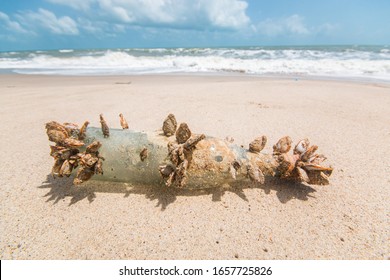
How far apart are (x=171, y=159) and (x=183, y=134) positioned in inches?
8.0

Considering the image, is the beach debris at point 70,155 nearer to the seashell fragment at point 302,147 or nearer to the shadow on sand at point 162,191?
the shadow on sand at point 162,191

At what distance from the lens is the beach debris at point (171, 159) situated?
5.60ft

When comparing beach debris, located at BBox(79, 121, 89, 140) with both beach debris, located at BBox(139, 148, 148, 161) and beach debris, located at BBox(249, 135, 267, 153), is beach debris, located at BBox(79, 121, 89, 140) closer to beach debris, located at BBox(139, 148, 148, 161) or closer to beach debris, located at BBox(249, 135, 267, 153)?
beach debris, located at BBox(139, 148, 148, 161)

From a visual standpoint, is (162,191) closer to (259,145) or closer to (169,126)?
(169,126)

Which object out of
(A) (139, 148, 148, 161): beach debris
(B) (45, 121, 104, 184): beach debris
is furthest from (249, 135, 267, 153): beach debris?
(B) (45, 121, 104, 184): beach debris

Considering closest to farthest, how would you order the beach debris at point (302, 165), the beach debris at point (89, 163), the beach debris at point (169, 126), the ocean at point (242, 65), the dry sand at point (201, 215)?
the dry sand at point (201, 215) → the beach debris at point (89, 163) → the beach debris at point (302, 165) → the beach debris at point (169, 126) → the ocean at point (242, 65)

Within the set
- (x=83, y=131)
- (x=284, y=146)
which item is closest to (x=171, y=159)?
(x=83, y=131)

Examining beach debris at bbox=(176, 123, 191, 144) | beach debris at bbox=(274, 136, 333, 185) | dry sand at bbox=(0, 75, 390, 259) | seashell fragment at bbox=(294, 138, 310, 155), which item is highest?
beach debris at bbox=(176, 123, 191, 144)

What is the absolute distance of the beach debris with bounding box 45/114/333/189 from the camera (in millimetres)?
1706

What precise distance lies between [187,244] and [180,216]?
0.75ft

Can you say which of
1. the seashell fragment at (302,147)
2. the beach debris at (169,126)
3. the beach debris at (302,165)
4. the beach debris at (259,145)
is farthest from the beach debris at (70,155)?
the seashell fragment at (302,147)

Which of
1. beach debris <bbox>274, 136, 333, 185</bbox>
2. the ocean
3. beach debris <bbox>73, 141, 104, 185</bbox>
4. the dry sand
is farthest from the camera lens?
the ocean

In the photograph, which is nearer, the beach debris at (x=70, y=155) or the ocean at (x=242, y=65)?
the beach debris at (x=70, y=155)

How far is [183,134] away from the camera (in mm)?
1762
